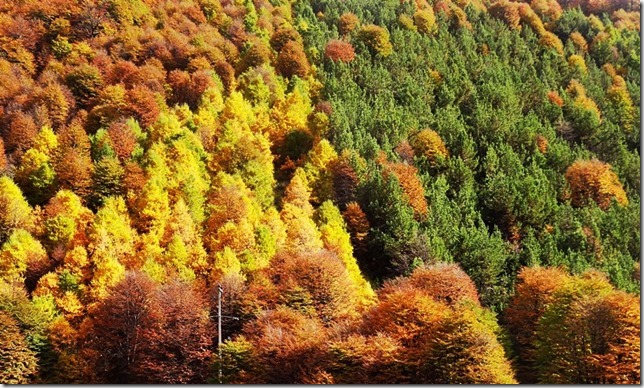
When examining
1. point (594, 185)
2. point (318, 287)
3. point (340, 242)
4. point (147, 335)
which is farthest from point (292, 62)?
point (147, 335)

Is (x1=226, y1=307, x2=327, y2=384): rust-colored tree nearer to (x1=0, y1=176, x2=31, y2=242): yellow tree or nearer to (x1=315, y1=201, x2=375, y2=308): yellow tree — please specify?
(x1=315, y1=201, x2=375, y2=308): yellow tree

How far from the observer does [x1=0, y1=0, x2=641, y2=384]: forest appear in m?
42.7

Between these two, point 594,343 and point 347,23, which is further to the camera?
point 347,23

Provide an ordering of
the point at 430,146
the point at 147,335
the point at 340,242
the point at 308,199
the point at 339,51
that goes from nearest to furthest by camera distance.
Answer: the point at 147,335, the point at 340,242, the point at 308,199, the point at 430,146, the point at 339,51

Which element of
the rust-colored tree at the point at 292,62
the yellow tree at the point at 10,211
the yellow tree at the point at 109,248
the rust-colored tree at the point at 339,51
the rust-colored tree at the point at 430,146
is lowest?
the yellow tree at the point at 109,248

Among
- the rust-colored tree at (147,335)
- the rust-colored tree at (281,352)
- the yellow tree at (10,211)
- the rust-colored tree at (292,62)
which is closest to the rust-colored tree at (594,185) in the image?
the rust-colored tree at (292,62)

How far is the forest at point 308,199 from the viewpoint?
42688 millimetres

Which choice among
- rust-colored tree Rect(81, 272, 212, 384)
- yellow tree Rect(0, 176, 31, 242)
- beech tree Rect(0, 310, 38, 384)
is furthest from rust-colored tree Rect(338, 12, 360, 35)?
beech tree Rect(0, 310, 38, 384)

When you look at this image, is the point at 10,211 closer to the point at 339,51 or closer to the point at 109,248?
the point at 109,248

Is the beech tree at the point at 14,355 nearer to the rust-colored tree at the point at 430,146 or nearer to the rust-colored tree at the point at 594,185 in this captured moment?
the rust-colored tree at the point at 430,146

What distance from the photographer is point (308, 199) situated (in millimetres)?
69750

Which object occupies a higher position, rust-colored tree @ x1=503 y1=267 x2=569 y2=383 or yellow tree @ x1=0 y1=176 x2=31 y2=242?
yellow tree @ x1=0 y1=176 x2=31 y2=242

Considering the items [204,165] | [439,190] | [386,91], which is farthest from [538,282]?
[386,91]

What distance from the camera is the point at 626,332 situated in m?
35.6
